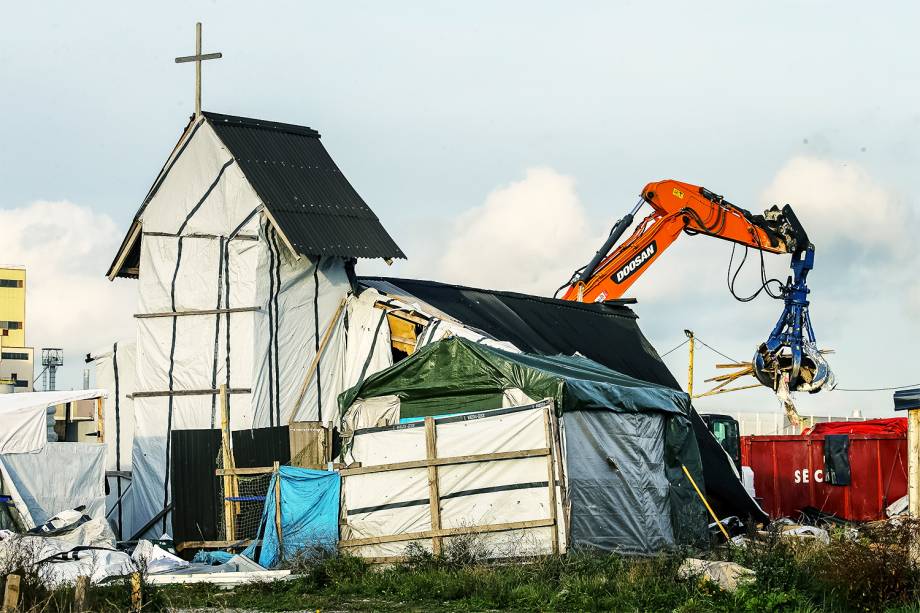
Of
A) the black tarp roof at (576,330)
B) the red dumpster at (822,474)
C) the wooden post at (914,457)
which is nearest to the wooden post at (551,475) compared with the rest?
the wooden post at (914,457)

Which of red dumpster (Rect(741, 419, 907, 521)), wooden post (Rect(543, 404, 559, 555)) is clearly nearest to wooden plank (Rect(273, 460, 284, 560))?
wooden post (Rect(543, 404, 559, 555))

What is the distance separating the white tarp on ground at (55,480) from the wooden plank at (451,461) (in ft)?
17.1

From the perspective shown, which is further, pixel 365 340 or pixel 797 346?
pixel 797 346

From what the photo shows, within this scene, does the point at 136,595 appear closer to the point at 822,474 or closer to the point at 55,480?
the point at 55,480

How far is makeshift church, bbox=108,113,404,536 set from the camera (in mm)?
23641

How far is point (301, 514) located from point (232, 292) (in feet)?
19.5

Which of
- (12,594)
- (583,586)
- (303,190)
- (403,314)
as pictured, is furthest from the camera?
(303,190)

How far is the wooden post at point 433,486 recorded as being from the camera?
59.6 ft

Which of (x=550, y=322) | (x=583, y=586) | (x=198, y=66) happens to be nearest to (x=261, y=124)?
(x=198, y=66)

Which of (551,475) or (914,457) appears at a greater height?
(914,457)

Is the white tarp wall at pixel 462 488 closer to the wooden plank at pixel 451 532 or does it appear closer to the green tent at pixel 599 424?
the wooden plank at pixel 451 532

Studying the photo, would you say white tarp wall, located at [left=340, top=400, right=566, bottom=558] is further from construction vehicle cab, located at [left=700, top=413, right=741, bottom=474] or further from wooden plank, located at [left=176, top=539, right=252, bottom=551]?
construction vehicle cab, located at [left=700, top=413, right=741, bottom=474]

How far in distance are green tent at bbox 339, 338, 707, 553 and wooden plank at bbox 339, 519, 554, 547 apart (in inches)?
28.4

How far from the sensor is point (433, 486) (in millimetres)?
18359
